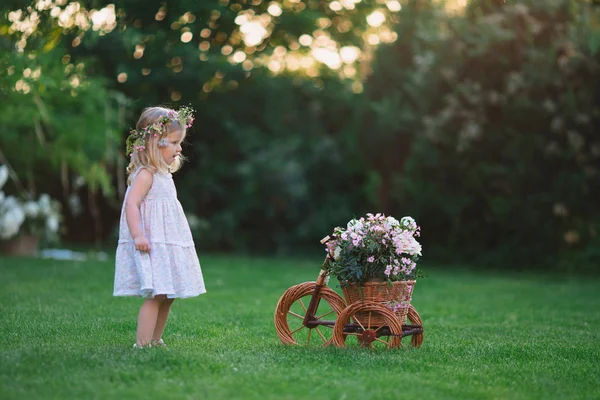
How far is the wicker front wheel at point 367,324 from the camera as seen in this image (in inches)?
229

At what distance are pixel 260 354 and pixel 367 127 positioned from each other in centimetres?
1373

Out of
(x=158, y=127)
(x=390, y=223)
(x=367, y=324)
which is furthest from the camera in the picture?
(x=390, y=223)

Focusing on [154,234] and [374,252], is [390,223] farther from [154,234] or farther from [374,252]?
[154,234]

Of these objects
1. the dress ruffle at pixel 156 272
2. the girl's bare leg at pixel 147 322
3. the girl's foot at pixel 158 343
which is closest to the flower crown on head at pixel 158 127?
the dress ruffle at pixel 156 272

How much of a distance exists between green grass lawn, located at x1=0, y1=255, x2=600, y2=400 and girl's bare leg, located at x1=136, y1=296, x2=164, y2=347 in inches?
8.7

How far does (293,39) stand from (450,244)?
5.65m

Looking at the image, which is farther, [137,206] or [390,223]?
[390,223]

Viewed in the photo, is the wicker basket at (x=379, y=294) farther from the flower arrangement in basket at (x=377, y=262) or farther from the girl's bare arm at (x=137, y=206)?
the girl's bare arm at (x=137, y=206)

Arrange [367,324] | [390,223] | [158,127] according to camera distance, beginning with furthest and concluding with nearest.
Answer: [390,223]
[367,324]
[158,127]

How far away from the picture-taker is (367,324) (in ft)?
19.4

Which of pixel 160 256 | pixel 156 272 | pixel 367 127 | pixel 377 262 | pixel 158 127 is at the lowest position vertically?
pixel 156 272

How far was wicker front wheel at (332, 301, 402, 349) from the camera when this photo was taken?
5.82 meters

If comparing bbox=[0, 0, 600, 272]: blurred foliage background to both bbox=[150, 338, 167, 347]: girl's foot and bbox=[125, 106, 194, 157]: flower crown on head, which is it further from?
bbox=[150, 338, 167, 347]: girl's foot

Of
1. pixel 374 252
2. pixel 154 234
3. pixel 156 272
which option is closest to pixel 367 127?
pixel 374 252
